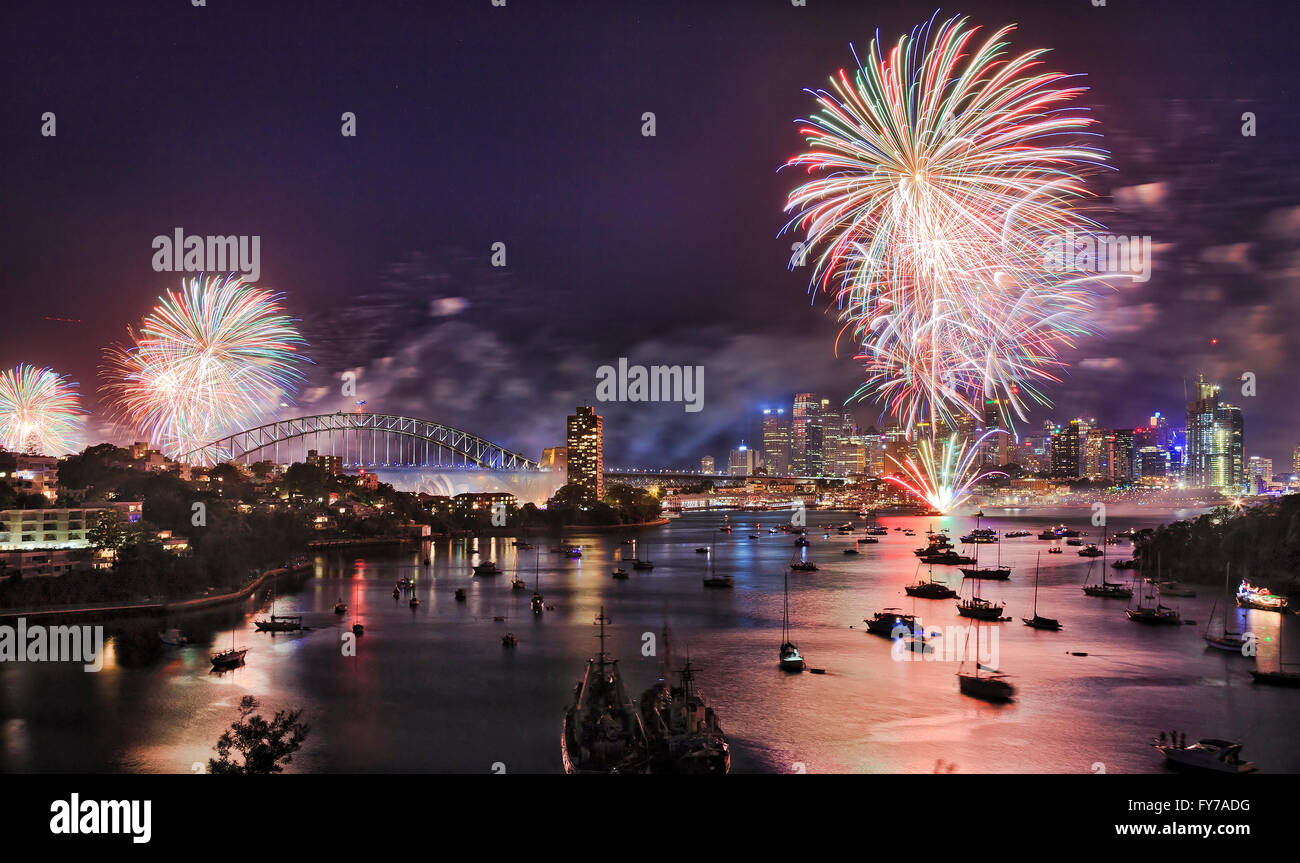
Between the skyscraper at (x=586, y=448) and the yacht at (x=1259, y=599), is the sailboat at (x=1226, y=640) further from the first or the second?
the skyscraper at (x=586, y=448)

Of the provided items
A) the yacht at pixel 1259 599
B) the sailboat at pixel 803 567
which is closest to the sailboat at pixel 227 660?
the sailboat at pixel 803 567

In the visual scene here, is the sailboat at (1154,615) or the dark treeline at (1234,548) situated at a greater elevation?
the dark treeline at (1234,548)

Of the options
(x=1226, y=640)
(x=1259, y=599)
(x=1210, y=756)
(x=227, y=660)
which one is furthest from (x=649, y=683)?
(x=1259, y=599)

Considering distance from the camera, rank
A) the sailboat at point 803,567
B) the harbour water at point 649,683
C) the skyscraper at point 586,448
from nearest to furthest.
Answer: the harbour water at point 649,683 → the sailboat at point 803,567 → the skyscraper at point 586,448

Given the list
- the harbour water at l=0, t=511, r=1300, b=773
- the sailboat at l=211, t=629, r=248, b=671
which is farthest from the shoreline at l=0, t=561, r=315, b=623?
the sailboat at l=211, t=629, r=248, b=671

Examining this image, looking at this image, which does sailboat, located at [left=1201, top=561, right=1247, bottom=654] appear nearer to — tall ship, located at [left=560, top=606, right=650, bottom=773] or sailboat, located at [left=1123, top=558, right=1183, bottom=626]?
sailboat, located at [left=1123, top=558, right=1183, bottom=626]
